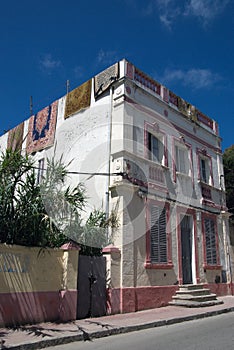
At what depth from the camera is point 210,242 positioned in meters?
14.5

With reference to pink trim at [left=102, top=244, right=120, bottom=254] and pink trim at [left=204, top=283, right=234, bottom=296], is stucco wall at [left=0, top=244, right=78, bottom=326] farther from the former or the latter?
pink trim at [left=204, top=283, right=234, bottom=296]

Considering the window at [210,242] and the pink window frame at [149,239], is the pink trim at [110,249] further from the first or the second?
the window at [210,242]

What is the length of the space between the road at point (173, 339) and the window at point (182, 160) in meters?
7.03

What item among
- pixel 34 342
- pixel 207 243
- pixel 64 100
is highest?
pixel 64 100

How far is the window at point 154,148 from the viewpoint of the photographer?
12.8 metres

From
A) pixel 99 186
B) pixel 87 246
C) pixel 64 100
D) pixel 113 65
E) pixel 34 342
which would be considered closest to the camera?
pixel 34 342

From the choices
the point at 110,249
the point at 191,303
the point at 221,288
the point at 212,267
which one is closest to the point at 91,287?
the point at 110,249

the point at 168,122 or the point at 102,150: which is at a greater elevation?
the point at 168,122

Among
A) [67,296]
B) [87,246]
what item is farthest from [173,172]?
[67,296]

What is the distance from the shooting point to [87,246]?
994cm

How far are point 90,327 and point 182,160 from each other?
8780 mm

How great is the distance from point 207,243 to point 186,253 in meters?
1.57

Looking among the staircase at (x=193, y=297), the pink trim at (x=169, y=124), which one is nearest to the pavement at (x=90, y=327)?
the staircase at (x=193, y=297)

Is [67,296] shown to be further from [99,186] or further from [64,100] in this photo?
[64,100]
